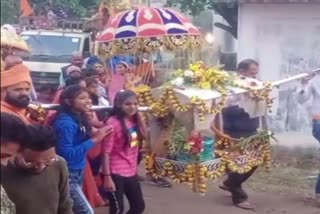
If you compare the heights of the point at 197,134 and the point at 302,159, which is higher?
the point at 197,134

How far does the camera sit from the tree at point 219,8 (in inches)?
574

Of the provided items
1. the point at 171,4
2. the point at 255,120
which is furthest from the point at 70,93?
the point at 171,4

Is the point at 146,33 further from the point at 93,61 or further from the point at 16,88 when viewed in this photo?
the point at 16,88

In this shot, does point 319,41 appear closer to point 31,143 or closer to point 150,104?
point 150,104

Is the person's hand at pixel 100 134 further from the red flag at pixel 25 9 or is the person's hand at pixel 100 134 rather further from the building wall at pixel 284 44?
the red flag at pixel 25 9

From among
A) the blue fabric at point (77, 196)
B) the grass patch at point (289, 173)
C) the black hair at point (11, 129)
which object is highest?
the black hair at point (11, 129)

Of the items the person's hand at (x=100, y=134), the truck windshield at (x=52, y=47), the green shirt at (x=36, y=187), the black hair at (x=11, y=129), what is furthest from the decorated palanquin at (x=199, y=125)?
the truck windshield at (x=52, y=47)

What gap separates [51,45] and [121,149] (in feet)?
34.7

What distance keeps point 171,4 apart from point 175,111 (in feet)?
34.8

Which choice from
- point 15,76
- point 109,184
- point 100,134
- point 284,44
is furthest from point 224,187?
point 15,76

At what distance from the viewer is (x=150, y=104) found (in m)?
7.79

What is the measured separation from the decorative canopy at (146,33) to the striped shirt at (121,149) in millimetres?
2445

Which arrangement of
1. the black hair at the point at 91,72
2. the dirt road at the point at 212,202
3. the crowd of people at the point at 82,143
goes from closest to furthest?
the crowd of people at the point at 82,143 → the dirt road at the point at 212,202 → the black hair at the point at 91,72

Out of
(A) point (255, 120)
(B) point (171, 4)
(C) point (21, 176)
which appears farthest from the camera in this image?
(B) point (171, 4)
